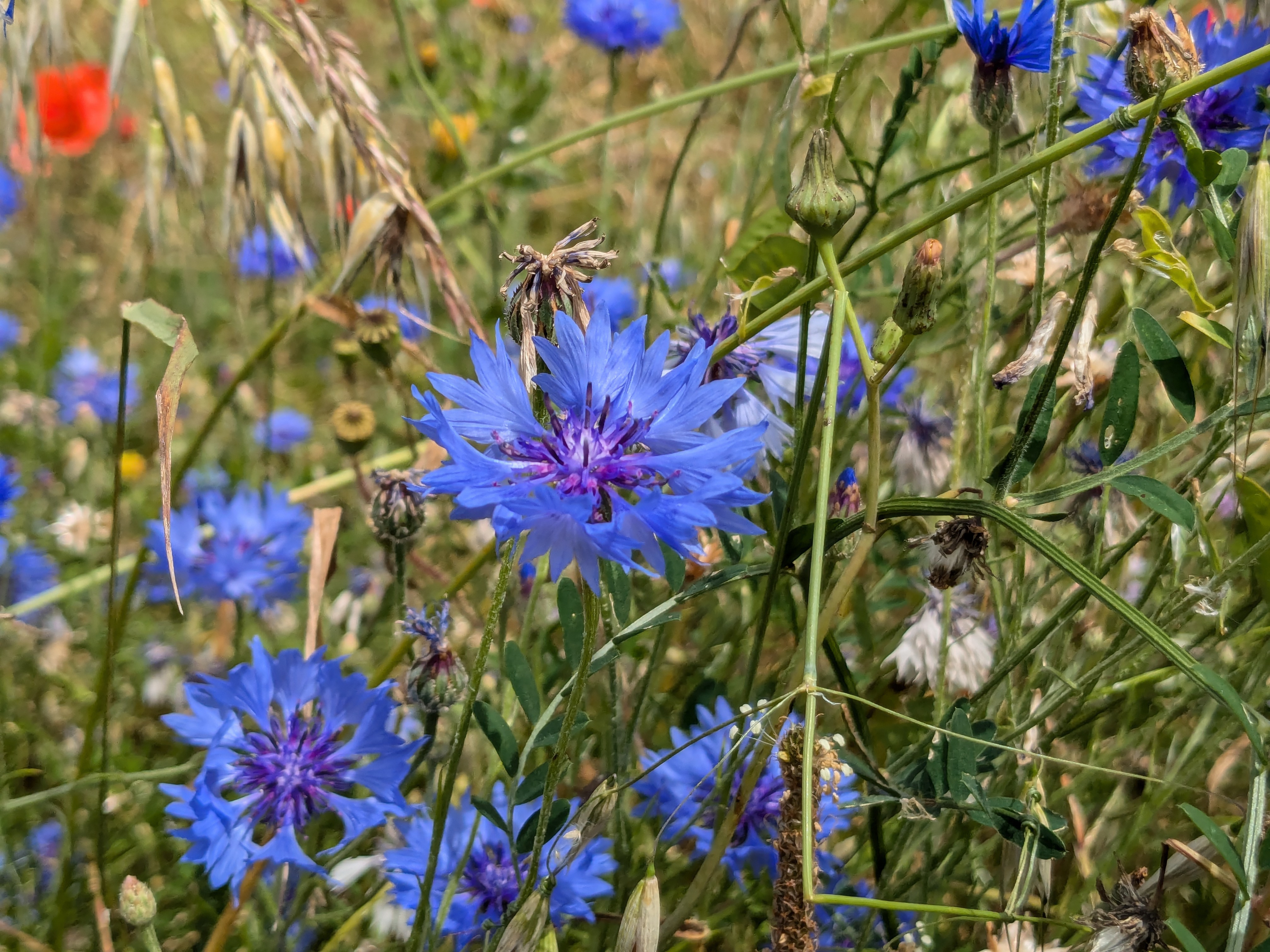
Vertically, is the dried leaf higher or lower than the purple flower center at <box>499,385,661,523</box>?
higher

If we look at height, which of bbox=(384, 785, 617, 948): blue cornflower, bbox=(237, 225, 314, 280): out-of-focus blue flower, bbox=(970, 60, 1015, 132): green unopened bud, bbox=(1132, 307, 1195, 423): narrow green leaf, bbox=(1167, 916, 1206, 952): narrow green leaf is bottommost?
bbox=(1167, 916, 1206, 952): narrow green leaf

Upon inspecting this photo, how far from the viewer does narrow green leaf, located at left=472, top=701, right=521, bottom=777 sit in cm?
74

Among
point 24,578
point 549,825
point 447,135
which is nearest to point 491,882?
point 549,825

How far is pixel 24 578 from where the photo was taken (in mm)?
1479

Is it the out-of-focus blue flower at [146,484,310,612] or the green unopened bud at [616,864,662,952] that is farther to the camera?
the out-of-focus blue flower at [146,484,310,612]

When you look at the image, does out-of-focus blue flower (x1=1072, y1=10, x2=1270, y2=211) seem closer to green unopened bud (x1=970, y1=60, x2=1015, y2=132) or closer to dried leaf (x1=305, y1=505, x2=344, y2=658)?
green unopened bud (x1=970, y1=60, x2=1015, y2=132)

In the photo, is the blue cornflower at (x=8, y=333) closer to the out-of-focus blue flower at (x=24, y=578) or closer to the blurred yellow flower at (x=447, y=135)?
the out-of-focus blue flower at (x=24, y=578)

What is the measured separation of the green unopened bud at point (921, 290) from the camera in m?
0.58

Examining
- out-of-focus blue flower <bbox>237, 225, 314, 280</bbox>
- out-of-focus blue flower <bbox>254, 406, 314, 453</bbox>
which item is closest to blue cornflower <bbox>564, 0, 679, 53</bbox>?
out-of-focus blue flower <bbox>237, 225, 314, 280</bbox>

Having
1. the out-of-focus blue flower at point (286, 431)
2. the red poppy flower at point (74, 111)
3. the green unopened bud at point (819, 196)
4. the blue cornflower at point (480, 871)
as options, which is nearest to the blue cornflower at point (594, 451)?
the green unopened bud at point (819, 196)

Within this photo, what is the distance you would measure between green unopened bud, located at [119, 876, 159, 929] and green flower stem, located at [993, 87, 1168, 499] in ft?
2.08

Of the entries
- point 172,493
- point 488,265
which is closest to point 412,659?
point 172,493

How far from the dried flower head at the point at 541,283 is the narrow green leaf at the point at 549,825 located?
30 centimetres

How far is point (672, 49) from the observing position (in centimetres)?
309
